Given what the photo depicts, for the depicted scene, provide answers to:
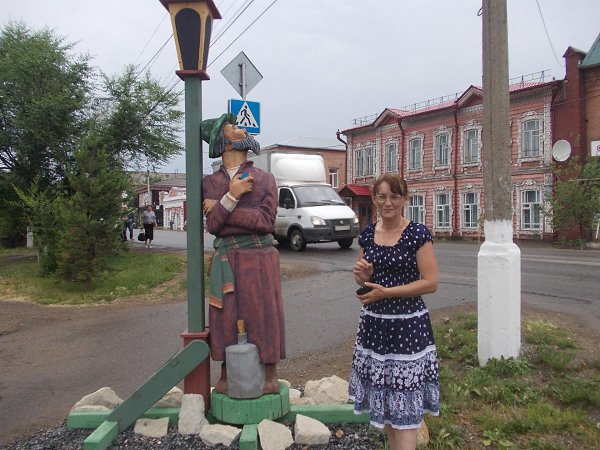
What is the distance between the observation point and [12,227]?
2027 cm

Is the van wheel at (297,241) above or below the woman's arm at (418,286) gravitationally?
below

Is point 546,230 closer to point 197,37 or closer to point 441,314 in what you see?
point 441,314

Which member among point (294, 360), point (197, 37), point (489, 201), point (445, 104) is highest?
point (445, 104)

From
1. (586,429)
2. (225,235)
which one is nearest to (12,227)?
(225,235)

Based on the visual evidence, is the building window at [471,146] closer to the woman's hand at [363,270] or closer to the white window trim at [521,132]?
the white window trim at [521,132]

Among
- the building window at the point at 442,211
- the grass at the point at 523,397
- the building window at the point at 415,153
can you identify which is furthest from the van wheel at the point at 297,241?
the building window at the point at 415,153

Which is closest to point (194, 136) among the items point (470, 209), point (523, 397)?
point (523, 397)

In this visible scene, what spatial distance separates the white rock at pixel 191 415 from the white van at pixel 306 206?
34.9 feet

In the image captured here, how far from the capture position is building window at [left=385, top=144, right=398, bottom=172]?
95.0 feet

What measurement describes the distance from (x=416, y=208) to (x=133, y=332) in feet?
75.3

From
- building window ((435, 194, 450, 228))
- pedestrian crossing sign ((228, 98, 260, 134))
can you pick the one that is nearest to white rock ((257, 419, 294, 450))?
pedestrian crossing sign ((228, 98, 260, 134))

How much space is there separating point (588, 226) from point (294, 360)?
17.9 m

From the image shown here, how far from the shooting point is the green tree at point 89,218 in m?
Result: 8.99

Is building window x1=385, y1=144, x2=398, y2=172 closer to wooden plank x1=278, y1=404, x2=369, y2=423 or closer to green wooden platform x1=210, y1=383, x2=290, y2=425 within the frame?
wooden plank x1=278, y1=404, x2=369, y2=423
